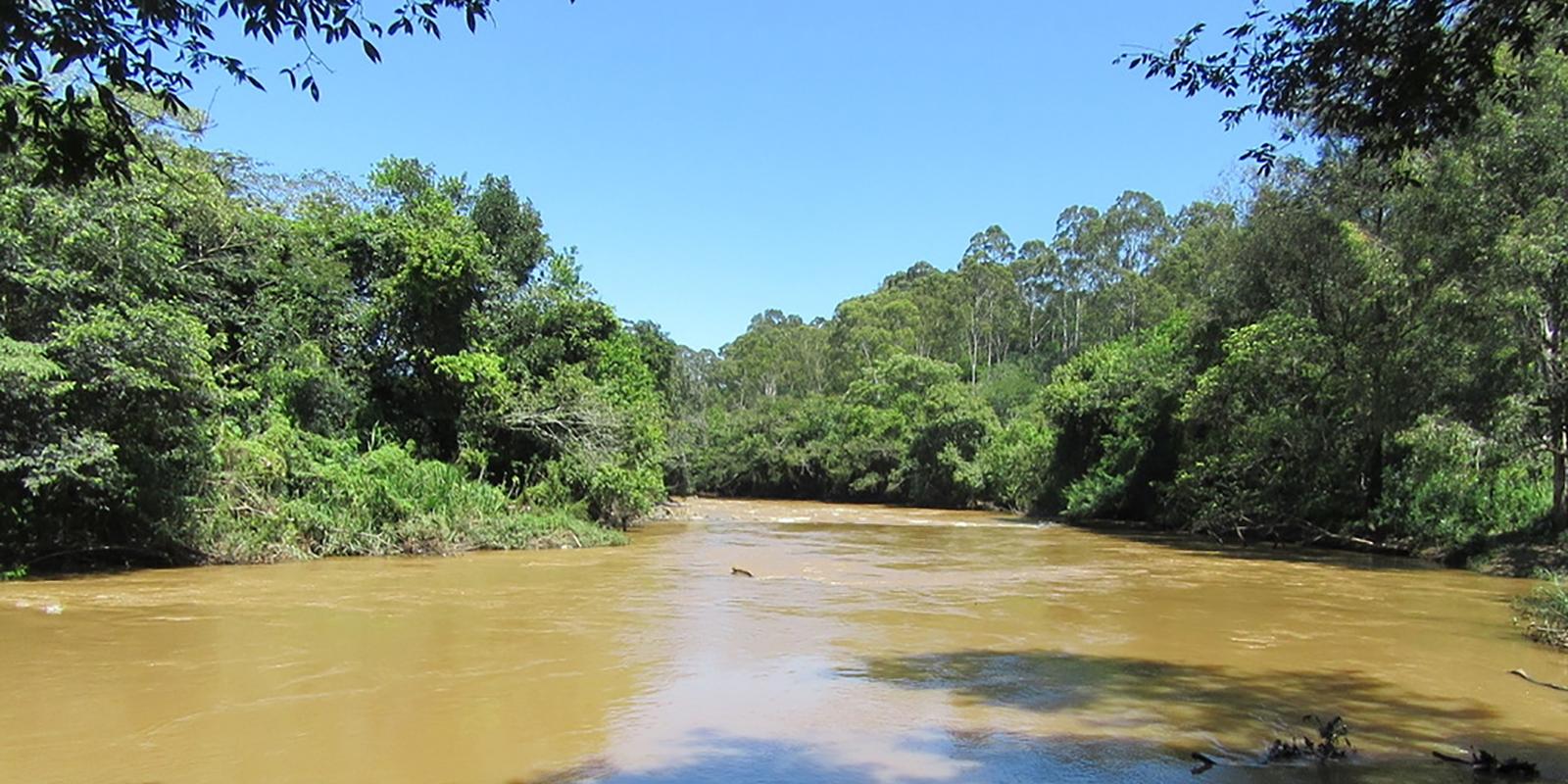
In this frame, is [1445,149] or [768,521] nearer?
[1445,149]

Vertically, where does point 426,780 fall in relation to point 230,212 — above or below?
below

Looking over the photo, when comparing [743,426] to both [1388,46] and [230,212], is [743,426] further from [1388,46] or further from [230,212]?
[1388,46]

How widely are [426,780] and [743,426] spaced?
56775mm

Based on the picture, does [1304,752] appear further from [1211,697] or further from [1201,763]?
[1211,697]

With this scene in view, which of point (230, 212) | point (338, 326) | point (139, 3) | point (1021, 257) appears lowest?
point (139, 3)

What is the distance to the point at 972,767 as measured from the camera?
6160mm

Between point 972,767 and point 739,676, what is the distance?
10.4 ft

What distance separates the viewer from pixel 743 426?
62.7 m

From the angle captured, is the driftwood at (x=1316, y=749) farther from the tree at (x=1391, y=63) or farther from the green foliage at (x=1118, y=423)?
the green foliage at (x=1118, y=423)

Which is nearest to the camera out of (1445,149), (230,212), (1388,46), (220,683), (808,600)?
(1388,46)

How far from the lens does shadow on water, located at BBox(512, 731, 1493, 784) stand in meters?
5.88

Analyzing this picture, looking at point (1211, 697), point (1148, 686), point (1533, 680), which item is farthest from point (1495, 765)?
point (1533, 680)

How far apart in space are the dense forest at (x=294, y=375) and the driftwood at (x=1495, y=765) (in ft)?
42.5

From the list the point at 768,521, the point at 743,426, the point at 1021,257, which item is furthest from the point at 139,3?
the point at 1021,257
